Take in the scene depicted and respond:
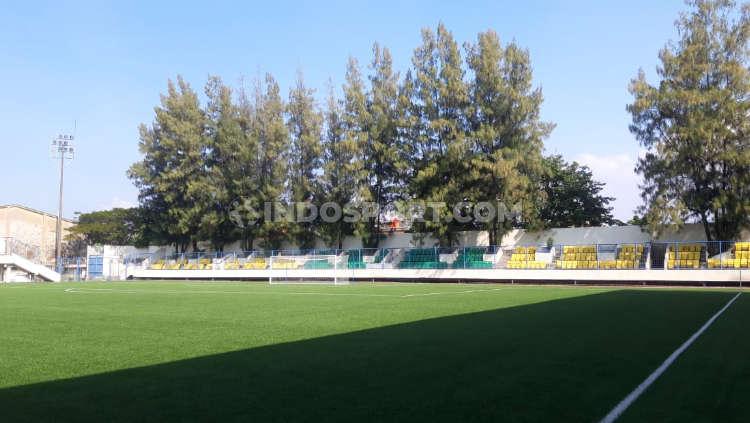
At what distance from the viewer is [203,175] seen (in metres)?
51.4

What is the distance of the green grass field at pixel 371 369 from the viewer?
4488 millimetres

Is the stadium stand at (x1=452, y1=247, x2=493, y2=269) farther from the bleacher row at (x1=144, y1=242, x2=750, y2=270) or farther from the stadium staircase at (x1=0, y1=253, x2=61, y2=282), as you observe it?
the stadium staircase at (x1=0, y1=253, x2=61, y2=282)

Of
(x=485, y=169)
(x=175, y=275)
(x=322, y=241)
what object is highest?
(x=485, y=169)

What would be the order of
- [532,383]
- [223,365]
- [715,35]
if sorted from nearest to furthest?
[532,383] < [223,365] < [715,35]

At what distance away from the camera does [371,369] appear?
20.3 feet

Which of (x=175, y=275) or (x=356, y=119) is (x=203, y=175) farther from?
(x=356, y=119)

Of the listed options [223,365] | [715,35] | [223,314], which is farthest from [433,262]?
[223,365]

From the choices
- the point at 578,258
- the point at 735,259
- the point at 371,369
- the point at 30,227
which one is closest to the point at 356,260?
the point at 578,258

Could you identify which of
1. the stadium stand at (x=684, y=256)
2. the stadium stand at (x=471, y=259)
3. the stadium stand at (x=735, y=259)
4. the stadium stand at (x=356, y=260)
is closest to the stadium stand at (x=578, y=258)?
the stadium stand at (x=684, y=256)

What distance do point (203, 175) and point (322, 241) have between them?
41.5 ft

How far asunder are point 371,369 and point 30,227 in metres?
67.9

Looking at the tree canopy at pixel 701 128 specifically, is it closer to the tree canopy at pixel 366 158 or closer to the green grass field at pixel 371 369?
the tree canopy at pixel 366 158

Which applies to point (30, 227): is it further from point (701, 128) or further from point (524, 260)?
point (701, 128)

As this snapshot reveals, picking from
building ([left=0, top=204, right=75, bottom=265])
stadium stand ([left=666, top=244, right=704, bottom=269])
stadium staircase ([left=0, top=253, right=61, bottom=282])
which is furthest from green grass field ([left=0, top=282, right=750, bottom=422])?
building ([left=0, top=204, right=75, bottom=265])
